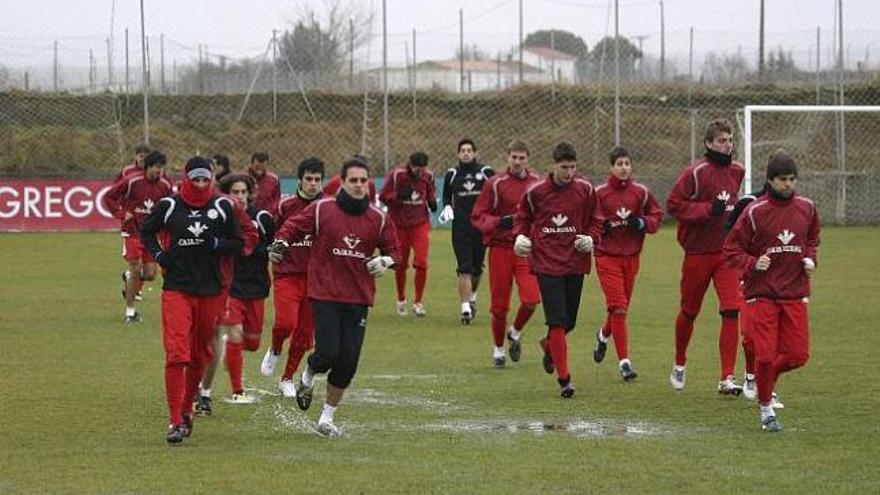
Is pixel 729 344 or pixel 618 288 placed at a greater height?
pixel 618 288

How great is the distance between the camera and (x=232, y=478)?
32.4 ft

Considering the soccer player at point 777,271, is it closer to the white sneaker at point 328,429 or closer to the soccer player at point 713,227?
the soccer player at point 713,227

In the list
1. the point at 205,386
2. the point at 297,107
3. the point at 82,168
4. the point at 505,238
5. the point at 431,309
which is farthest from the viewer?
the point at 297,107

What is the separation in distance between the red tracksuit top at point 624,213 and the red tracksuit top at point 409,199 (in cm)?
656

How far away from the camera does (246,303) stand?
13.6 metres

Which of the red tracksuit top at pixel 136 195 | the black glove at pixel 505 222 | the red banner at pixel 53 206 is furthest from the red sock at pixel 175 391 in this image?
the red banner at pixel 53 206

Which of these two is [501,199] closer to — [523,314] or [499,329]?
[523,314]

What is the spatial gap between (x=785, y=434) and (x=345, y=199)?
3594 millimetres

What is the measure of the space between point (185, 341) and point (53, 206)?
2914 centimetres

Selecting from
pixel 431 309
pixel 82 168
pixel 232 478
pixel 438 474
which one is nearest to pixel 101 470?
pixel 232 478

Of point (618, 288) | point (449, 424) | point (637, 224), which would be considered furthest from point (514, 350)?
point (449, 424)

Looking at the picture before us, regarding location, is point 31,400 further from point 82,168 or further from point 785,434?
point 82,168

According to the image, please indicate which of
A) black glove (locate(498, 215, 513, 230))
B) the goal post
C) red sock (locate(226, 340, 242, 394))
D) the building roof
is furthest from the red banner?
red sock (locate(226, 340, 242, 394))

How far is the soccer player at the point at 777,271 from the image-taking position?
462 inches
